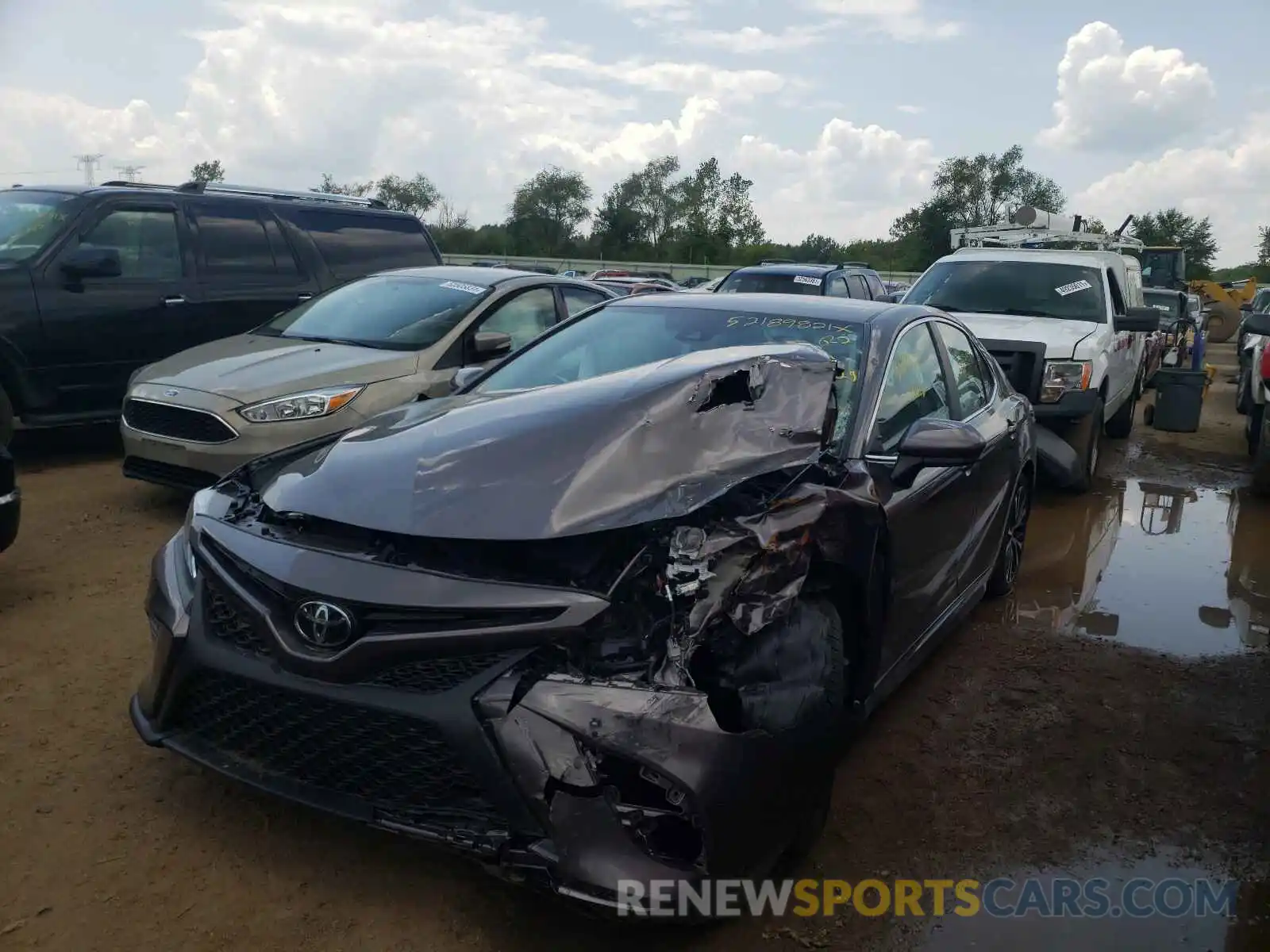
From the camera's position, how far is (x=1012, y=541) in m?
5.68

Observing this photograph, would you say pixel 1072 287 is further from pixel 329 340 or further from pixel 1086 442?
pixel 329 340

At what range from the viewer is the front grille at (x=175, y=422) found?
19.3 ft

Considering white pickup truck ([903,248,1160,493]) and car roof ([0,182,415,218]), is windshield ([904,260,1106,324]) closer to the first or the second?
white pickup truck ([903,248,1160,493])

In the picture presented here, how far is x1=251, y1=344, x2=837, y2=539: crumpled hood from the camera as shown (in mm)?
2680

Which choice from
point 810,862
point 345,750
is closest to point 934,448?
point 810,862

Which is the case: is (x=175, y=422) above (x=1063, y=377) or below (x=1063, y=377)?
below

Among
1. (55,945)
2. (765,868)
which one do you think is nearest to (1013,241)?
(765,868)

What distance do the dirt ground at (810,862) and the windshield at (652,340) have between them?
156cm

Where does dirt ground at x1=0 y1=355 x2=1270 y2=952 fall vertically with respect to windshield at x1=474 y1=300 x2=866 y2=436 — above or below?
below

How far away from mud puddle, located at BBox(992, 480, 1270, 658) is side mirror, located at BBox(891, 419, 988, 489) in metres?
2.24

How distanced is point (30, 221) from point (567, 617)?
7.02 metres

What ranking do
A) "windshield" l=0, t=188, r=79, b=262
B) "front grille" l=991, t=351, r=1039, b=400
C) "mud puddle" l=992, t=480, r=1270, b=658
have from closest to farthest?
"mud puddle" l=992, t=480, r=1270, b=658 → "windshield" l=0, t=188, r=79, b=262 → "front grille" l=991, t=351, r=1039, b=400

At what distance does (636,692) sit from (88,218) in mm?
6965

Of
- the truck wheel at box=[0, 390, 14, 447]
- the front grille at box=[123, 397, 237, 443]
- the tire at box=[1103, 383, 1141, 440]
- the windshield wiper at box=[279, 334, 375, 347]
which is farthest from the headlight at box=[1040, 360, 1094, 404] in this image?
the truck wheel at box=[0, 390, 14, 447]
